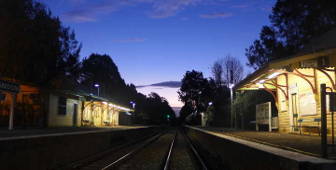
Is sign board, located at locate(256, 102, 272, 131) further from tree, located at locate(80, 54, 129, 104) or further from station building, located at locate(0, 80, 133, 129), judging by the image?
tree, located at locate(80, 54, 129, 104)

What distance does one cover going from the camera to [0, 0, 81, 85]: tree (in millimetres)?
26656

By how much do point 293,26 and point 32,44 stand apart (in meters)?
27.3

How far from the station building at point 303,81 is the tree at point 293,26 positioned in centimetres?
1799

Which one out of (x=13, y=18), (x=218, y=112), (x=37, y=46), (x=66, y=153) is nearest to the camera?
(x=66, y=153)

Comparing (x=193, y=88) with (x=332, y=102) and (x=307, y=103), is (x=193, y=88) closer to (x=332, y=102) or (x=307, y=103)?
(x=307, y=103)

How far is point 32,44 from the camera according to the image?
1120 inches

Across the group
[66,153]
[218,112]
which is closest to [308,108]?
[66,153]

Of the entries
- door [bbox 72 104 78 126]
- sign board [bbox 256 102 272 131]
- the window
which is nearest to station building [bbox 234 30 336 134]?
sign board [bbox 256 102 272 131]

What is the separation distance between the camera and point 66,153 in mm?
14383

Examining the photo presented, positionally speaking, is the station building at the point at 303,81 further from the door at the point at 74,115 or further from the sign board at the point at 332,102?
the door at the point at 74,115

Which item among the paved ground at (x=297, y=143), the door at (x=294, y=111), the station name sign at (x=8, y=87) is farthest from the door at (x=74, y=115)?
the paved ground at (x=297, y=143)

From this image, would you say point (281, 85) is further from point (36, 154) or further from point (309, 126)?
point (36, 154)

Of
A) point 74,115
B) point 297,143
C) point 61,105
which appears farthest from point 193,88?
point 297,143

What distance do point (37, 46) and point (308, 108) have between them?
2095 cm
